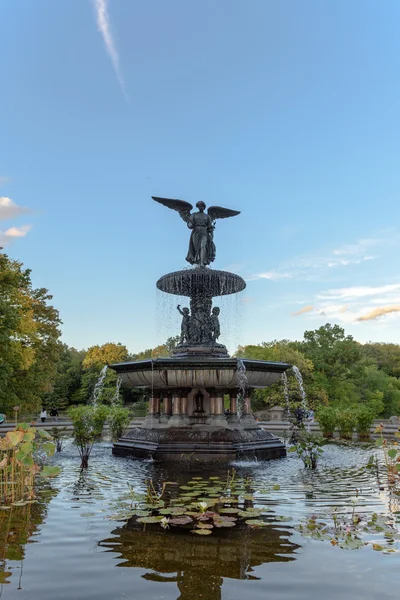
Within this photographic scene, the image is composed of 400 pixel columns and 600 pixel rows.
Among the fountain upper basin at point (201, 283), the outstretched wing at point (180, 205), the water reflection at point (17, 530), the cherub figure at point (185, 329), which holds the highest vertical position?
the outstretched wing at point (180, 205)

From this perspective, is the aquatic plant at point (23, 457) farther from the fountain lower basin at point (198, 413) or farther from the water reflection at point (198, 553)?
the fountain lower basin at point (198, 413)

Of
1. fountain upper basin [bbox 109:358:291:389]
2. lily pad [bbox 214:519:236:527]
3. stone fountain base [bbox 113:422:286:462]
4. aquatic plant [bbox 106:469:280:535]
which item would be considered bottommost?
aquatic plant [bbox 106:469:280:535]

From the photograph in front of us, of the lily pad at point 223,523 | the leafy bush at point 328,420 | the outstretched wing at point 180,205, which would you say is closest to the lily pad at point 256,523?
the lily pad at point 223,523

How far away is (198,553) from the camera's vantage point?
3912 mm

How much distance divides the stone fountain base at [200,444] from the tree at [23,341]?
950 centimetres

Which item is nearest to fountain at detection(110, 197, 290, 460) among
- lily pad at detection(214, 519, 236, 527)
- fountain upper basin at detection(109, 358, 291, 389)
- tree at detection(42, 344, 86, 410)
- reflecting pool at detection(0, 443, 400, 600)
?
fountain upper basin at detection(109, 358, 291, 389)

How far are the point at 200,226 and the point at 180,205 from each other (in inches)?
39.3

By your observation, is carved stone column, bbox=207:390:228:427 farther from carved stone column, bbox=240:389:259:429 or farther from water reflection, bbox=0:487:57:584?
water reflection, bbox=0:487:57:584

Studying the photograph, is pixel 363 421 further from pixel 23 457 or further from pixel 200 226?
pixel 23 457

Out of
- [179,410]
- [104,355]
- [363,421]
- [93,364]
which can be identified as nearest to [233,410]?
[179,410]

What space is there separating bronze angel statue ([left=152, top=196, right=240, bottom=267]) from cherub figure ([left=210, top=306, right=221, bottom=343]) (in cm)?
151

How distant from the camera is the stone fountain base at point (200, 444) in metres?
10.0

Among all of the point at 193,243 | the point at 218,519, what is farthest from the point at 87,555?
the point at 193,243

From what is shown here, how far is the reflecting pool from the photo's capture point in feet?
10.6
